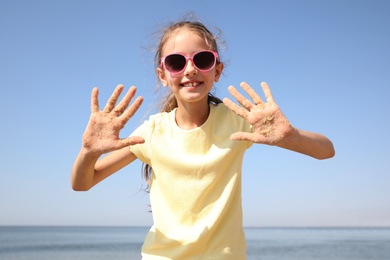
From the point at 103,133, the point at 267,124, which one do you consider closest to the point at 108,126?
the point at 103,133

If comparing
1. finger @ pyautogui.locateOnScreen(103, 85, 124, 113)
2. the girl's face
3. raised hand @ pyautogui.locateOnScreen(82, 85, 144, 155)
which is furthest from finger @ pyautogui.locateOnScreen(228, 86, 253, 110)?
finger @ pyautogui.locateOnScreen(103, 85, 124, 113)

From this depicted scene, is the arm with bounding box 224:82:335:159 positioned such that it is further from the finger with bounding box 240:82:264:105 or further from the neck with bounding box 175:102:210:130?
the neck with bounding box 175:102:210:130

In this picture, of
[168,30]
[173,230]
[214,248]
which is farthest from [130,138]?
[168,30]

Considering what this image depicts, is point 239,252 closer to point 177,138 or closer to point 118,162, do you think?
point 177,138

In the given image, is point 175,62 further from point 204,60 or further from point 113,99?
point 113,99

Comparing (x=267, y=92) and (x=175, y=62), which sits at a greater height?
(x=175, y=62)

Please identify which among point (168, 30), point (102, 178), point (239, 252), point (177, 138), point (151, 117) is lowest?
point (239, 252)

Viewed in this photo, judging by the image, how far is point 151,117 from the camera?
8.68 ft

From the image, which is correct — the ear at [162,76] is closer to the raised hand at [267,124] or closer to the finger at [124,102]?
the finger at [124,102]

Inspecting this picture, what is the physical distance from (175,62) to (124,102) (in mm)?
408

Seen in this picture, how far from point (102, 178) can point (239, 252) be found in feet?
3.00

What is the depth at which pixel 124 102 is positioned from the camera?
7.44 ft

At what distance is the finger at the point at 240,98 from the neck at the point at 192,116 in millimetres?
336

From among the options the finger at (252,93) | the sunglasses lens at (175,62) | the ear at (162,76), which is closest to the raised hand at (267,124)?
the finger at (252,93)
